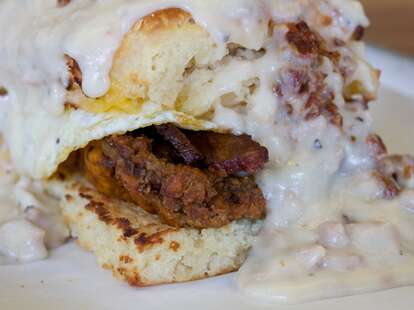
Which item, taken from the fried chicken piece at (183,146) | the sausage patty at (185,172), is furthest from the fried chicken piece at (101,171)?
the fried chicken piece at (183,146)

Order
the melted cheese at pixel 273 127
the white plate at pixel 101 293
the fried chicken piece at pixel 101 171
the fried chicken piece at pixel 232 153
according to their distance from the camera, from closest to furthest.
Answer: the white plate at pixel 101 293 < the melted cheese at pixel 273 127 < the fried chicken piece at pixel 232 153 < the fried chicken piece at pixel 101 171

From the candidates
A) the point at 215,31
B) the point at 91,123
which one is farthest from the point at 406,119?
the point at 91,123

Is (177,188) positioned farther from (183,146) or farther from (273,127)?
(273,127)

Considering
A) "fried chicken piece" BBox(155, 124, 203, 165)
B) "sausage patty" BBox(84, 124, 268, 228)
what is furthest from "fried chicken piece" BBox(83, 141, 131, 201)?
"fried chicken piece" BBox(155, 124, 203, 165)

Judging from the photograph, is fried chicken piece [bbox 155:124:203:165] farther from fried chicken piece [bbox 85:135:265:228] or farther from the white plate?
the white plate

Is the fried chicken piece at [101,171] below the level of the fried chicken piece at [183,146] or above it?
below

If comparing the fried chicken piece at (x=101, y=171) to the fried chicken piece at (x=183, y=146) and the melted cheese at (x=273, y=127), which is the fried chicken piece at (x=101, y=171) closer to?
the melted cheese at (x=273, y=127)

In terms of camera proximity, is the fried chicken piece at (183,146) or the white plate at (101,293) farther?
the fried chicken piece at (183,146)

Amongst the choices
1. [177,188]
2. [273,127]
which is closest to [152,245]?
[177,188]
